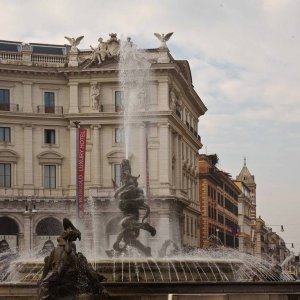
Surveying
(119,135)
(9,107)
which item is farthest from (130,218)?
(9,107)

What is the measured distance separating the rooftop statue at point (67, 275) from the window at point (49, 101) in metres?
56.2

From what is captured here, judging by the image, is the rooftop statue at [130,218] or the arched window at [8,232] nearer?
the rooftop statue at [130,218]

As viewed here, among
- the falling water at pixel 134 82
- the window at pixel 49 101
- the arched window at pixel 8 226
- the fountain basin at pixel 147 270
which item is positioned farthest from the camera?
the window at pixel 49 101

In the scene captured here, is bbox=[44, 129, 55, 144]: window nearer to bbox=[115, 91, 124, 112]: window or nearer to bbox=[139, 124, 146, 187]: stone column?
bbox=[115, 91, 124, 112]: window

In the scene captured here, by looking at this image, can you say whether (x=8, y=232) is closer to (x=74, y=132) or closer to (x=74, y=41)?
(x=74, y=132)

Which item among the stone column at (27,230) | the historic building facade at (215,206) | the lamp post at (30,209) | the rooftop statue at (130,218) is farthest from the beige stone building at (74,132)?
the rooftop statue at (130,218)

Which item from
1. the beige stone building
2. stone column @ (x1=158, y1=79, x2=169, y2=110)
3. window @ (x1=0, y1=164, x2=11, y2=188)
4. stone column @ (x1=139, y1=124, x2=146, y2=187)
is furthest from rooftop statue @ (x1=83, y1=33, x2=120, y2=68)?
window @ (x1=0, y1=164, x2=11, y2=188)

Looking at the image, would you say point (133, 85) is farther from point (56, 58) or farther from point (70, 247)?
point (70, 247)

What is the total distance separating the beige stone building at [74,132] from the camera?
2714 inches

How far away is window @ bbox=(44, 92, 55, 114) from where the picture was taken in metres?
71.7

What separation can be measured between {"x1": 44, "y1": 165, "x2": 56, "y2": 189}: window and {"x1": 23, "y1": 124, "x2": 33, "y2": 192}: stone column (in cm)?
144

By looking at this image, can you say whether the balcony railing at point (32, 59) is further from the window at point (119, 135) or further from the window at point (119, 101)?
the window at point (119, 135)

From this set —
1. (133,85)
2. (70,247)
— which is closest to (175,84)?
(133,85)

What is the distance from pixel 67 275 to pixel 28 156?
55014 millimetres
